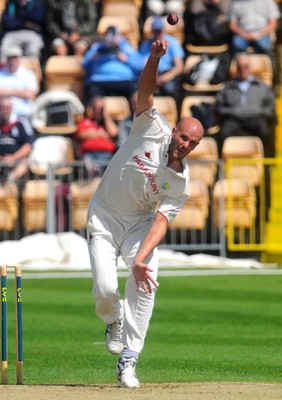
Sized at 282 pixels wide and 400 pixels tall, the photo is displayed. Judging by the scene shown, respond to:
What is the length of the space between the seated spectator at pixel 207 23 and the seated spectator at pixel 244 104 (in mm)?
1750

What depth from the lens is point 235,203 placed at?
2073 centimetres

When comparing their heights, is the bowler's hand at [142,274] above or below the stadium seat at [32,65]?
below

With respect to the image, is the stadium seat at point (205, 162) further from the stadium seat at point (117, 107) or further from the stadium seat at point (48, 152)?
the stadium seat at point (48, 152)

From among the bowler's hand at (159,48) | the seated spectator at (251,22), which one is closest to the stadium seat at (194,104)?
the seated spectator at (251,22)

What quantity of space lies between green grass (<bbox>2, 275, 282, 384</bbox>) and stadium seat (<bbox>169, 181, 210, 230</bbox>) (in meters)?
2.26

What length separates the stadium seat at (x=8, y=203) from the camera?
67.6ft

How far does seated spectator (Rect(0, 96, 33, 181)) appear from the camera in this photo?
21094mm

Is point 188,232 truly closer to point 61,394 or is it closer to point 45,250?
point 45,250

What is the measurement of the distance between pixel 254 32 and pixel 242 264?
4.80m

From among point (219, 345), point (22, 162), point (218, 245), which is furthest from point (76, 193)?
point (219, 345)

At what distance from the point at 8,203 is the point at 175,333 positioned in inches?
308

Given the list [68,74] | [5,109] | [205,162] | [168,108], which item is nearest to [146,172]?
[205,162]

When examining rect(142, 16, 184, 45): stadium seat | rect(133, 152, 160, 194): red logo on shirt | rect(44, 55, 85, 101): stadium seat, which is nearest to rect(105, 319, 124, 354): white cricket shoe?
rect(133, 152, 160, 194): red logo on shirt

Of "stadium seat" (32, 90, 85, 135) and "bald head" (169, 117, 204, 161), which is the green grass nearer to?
"bald head" (169, 117, 204, 161)
